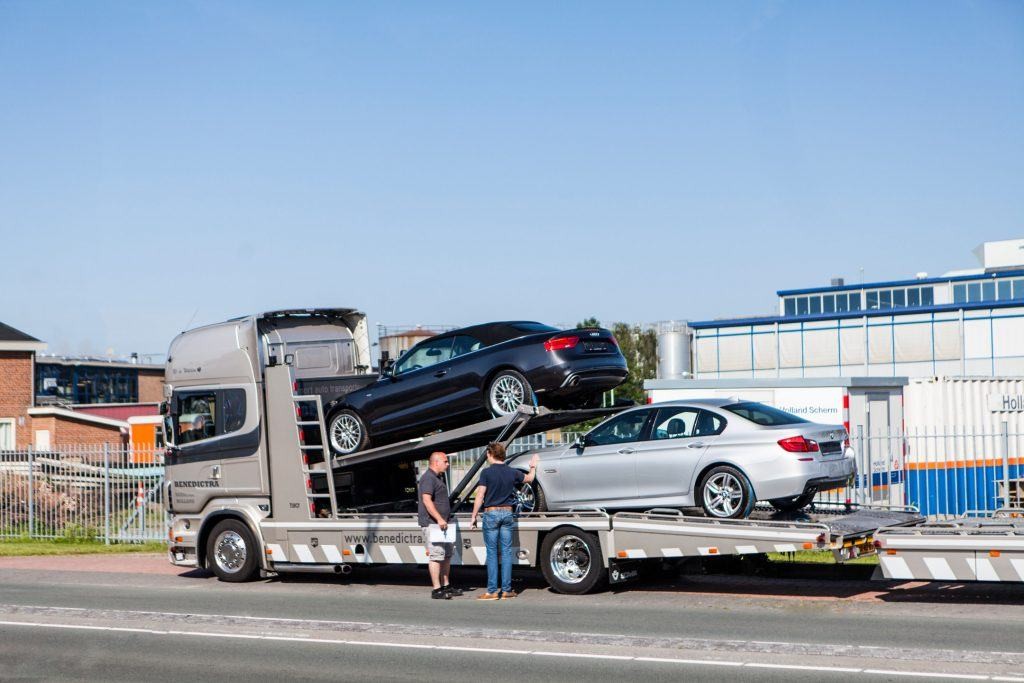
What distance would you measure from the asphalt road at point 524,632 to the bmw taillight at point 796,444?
5.27 ft

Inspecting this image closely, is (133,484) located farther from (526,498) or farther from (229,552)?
(526,498)

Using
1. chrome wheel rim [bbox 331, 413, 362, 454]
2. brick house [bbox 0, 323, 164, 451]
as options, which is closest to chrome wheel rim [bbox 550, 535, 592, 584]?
chrome wheel rim [bbox 331, 413, 362, 454]

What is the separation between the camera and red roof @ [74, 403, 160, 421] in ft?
200

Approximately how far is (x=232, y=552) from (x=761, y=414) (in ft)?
23.3

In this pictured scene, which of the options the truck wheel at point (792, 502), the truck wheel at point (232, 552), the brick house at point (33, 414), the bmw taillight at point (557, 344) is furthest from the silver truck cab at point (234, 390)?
the brick house at point (33, 414)

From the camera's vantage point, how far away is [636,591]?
541 inches

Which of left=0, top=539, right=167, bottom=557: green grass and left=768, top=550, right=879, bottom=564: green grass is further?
left=0, top=539, right=167, bottom=557: green grass

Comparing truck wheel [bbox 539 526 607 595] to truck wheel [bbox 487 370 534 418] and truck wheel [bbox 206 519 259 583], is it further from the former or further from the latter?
truck wheel [bbox 206 519 259 583]

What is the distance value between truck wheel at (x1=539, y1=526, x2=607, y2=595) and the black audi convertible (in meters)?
1.52

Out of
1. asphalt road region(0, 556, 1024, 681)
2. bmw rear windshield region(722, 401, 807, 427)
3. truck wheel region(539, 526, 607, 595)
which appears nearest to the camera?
asphalt road region(0, 556, 1024, 681)

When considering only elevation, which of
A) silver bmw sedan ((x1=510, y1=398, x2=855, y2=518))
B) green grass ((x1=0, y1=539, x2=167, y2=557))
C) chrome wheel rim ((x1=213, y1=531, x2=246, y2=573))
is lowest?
green grass ((x1=0, y1=539, x2=167, y2=557))

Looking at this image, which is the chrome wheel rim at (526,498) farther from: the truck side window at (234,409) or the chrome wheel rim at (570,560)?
the truck side window at (234,409)

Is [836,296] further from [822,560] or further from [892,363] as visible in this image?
[822,560]

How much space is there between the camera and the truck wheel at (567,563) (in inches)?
516
